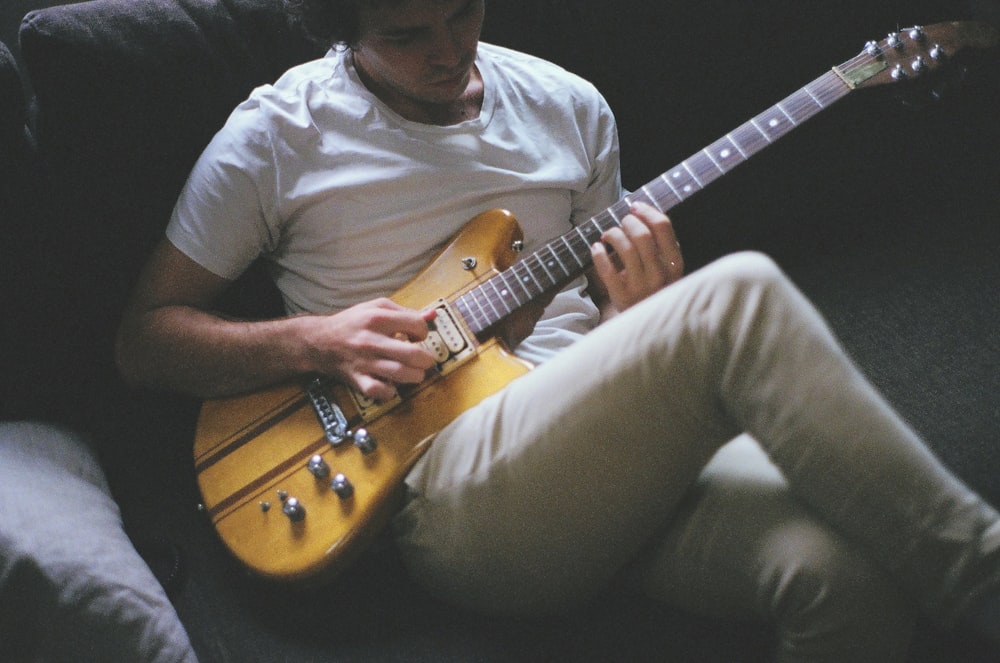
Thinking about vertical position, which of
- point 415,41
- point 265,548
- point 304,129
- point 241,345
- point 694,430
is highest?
Result: point 415,41

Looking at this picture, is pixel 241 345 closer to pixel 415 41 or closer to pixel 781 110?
pixel 415 41

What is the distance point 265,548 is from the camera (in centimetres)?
89

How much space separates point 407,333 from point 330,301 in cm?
19

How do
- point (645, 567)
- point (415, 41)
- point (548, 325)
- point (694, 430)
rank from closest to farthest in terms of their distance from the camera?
point (694, 430), point (645, 567), point (415, 41), point (548, 325)

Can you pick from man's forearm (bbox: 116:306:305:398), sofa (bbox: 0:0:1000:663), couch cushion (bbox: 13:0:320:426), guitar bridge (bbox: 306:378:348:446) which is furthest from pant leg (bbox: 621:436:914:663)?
couch cushion (bbox: 13:0:320:426)

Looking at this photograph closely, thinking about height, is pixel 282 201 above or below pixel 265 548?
above

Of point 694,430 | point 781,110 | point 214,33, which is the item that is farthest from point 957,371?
point 214,33

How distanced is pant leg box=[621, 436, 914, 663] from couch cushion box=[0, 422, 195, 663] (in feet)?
1.80

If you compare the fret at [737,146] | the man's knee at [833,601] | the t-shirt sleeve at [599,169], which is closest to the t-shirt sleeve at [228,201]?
the t-shirt sleeve at [599,169]

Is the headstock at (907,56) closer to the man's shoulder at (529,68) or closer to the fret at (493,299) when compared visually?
the man's shoulder at (529,68)

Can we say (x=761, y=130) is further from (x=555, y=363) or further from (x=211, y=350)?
Answer: (x=211, y=350)

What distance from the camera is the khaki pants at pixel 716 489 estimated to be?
699mm

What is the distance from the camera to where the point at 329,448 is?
3.09 ft

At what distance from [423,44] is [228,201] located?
13.0 inches
